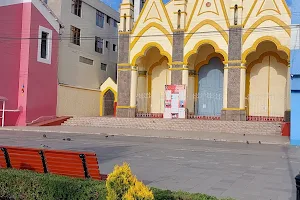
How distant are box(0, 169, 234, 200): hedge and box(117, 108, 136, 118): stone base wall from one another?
21215mm

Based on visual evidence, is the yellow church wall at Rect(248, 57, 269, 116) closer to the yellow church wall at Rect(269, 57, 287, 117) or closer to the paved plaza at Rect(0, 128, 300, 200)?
the yellow church wall at Rect(269, 57, 287, 117)

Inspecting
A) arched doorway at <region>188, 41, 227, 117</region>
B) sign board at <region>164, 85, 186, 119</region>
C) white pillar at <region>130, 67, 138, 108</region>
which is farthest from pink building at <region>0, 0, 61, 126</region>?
arched doorway at <region>188, 41, 227, 117</region>

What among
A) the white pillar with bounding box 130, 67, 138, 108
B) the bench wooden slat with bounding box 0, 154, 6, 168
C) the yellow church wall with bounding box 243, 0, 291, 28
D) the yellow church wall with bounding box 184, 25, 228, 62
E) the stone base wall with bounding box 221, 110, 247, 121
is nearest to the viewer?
the bench wooden slat with bounding box 0, 154, 6, 168

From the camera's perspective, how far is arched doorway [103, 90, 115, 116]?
32906mm

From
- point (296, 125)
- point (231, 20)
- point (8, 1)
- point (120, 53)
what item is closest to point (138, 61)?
point (120, 53)

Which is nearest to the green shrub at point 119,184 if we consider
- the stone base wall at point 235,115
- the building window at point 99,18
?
the stone base wall at point 235,115

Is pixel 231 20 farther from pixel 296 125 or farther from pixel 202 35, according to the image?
pixel 296 125

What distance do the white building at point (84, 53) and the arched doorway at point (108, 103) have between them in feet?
2.15

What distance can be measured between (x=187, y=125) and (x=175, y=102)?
309 cm

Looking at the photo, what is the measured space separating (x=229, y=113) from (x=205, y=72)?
5.75 m

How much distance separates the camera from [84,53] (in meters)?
32.0

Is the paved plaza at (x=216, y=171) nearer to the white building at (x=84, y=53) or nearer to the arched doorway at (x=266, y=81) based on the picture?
the arched doorway at (x=266, y=81)

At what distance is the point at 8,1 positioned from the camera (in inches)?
957

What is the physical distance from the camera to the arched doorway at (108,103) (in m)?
32.9
